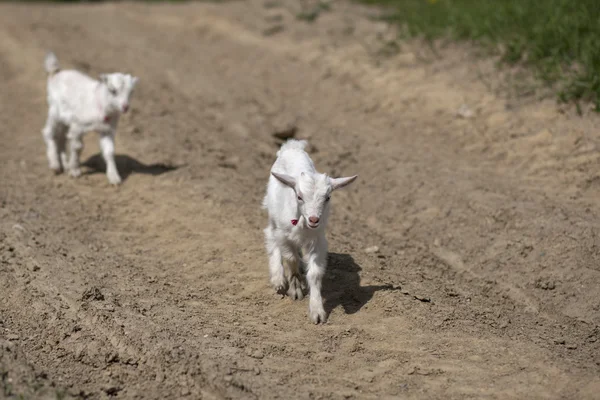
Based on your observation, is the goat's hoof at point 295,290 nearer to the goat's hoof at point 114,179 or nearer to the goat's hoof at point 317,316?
the goat's hoof at point 317,316

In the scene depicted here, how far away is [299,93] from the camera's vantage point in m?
14.0

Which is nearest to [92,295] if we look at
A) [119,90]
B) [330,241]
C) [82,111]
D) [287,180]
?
[287,180]

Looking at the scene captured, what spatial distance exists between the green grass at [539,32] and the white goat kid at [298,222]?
191 inches

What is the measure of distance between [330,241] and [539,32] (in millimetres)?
5436

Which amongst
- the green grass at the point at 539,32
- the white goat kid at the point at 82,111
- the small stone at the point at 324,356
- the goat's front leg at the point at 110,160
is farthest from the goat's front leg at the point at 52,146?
the green grass at the point at 539,32

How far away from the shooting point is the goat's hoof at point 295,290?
23.9ft

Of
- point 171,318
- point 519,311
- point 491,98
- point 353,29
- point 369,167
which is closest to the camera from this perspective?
point 171,318

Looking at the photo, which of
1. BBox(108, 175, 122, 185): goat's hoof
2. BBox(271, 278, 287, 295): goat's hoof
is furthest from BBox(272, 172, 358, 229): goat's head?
BBox(108, 175, 122, 185): goat's hoof

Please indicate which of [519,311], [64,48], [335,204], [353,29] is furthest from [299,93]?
[519,311]

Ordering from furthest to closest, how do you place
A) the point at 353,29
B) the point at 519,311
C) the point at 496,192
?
the point at 353,29 < the point at 496,192 < the point at 519,311

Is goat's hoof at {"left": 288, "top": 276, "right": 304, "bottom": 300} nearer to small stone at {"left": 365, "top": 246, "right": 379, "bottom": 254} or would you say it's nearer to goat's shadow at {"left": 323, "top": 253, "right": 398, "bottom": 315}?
goat's shadow at {"left": 323, "top": 253, "right": 398, "bottom": 315}

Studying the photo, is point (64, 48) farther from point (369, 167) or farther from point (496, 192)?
point (496, 192)

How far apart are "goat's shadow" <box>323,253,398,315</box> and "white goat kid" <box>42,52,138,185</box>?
383 centimetres

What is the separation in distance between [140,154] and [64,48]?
715 cm
